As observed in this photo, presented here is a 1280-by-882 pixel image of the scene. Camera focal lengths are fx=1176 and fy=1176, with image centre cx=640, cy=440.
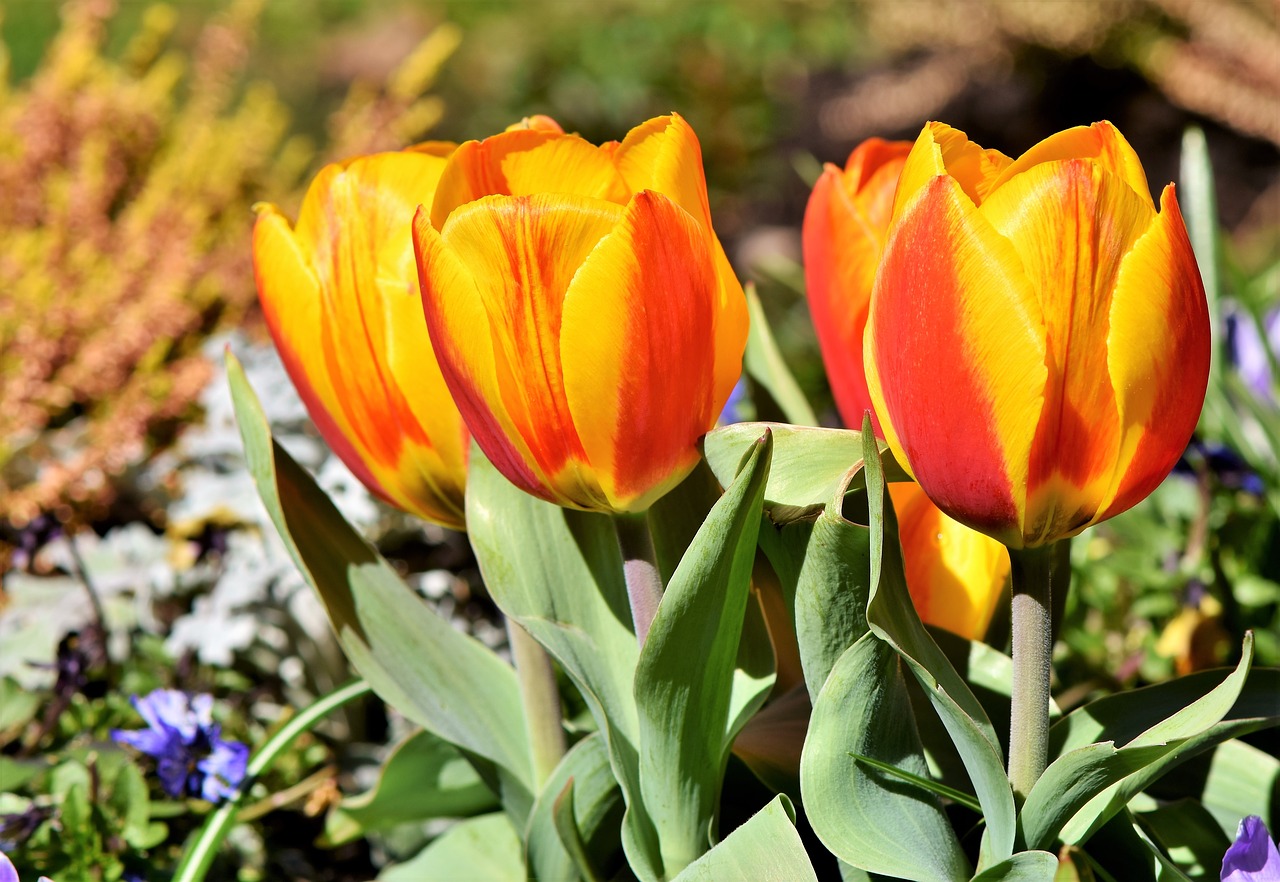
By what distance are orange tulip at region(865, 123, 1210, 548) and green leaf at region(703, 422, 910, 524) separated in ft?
0.18

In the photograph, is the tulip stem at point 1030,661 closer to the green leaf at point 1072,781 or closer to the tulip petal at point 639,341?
the green leaf at point 1072,781

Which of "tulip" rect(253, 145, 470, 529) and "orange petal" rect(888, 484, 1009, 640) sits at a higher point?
"tulip" rect(253, 145, 470, 529)

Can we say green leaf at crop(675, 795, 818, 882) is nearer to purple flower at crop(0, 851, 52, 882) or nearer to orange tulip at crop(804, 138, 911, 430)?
orange tulip at crop(804, 138, 911, 430)

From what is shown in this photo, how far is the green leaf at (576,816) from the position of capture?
23.0 inches

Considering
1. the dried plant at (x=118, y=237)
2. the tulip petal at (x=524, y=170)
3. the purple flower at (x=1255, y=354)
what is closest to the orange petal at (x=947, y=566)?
the tulip petal at (x=524, y=170)

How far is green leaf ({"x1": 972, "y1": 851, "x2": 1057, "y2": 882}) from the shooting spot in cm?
46

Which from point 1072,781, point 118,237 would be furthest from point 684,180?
point 118,237

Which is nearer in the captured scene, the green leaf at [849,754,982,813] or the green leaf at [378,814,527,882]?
the green leaf at [849,754,982,813]

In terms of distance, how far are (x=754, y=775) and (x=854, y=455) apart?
0.24m

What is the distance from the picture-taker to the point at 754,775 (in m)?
0.65

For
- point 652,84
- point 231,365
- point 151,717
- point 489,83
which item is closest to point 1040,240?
point 231,365

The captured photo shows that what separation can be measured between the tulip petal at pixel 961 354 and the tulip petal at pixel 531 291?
11cm

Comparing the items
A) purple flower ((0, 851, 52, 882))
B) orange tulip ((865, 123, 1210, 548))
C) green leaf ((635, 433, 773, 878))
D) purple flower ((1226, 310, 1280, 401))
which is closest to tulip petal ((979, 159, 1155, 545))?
orange tulip ((865, 123, 1210, 548))

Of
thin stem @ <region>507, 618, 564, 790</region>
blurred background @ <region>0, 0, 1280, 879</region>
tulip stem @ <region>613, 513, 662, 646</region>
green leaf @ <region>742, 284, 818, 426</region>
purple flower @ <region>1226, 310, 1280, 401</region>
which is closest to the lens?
tulip stem @ <region>613, 513, 662, 646</region>
